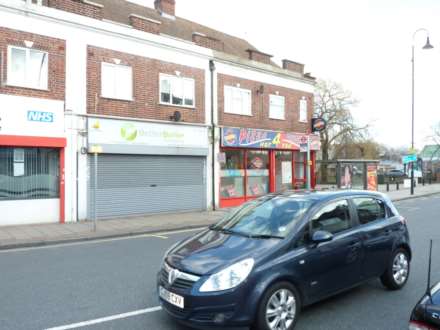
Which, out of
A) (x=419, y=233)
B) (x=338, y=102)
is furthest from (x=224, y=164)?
(x=338, y=102)

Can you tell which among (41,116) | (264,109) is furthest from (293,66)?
(41,116)

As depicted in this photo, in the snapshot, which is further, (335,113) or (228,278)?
(335,113)

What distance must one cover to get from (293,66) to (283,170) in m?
6.18

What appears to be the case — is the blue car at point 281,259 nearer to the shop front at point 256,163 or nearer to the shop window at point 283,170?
the shop front at point 256,163

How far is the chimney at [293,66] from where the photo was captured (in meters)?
22.4

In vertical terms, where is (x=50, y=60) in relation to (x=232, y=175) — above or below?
above

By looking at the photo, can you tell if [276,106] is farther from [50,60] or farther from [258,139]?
[50,60]

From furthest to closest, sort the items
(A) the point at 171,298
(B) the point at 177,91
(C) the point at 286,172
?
1. (C) the point at 286,172
2. (B) the point at 177,91
3. (A) the point at 171,298

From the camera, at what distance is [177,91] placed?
16.7 m

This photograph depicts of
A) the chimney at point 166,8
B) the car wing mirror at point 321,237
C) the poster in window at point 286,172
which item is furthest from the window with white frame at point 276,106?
the car wing mirror at point 321,237

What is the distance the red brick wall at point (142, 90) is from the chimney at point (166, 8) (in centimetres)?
693

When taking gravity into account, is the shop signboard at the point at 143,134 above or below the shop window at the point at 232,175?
above

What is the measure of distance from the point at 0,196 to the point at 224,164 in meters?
9.46

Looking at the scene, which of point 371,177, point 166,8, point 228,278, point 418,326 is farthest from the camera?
point 371,177
